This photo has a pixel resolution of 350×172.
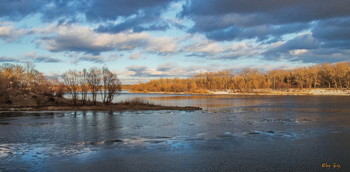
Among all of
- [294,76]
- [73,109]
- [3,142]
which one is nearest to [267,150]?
[3,142]

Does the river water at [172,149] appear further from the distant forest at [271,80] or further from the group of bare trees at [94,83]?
the distant forest at [271,80]

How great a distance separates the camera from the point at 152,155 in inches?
456

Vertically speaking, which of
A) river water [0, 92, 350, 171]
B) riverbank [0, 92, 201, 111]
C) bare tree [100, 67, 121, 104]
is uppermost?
bare tree [100, 67, 121, 104]

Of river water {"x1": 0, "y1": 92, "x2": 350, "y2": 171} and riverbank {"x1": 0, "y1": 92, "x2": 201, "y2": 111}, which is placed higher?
riverbank {"x1": 0, "y1": 92, "x2": 201, "y2": 111}

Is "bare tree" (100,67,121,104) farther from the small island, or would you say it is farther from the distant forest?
the distant forest

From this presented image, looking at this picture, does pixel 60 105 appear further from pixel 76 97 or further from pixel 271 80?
pixel 271 80

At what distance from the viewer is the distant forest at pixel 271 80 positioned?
120500 mm

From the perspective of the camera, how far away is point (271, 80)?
151000mm

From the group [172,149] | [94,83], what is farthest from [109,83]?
[172,149]

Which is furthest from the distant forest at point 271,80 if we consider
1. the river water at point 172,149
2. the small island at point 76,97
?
the river water at point 172,149

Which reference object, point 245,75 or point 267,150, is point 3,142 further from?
point 245,75

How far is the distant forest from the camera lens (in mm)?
120500

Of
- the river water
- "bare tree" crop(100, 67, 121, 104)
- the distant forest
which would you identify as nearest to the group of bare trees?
"bare tree" crop(100, 67, 121, 104)

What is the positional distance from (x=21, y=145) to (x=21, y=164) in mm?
3809
